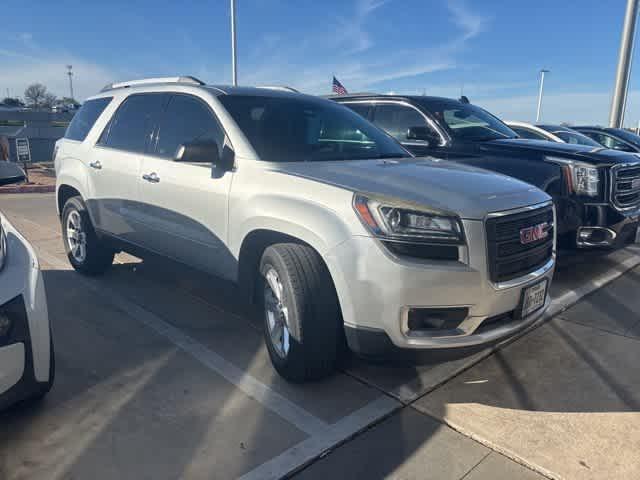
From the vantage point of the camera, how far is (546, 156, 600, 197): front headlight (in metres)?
4.91

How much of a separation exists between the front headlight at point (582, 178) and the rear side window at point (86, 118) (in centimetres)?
438

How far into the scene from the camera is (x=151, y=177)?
393cm

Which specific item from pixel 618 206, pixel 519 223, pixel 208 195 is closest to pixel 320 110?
pixel 208 195

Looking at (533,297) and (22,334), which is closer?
(22,334)

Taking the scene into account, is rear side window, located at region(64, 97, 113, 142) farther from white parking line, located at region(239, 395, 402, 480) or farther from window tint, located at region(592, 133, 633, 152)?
window tint, located at region(592, 133, 633, 152)

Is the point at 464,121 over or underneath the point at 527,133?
over

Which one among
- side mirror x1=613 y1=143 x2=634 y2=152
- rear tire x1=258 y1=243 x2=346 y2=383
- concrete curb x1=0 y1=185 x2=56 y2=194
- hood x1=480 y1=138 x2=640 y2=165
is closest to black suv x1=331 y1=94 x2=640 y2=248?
hood x1=480 y1=138 x2=640 y2=165

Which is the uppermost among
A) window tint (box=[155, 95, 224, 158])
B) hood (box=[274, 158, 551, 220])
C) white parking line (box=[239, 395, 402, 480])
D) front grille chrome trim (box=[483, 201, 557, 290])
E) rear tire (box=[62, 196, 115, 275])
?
window tint (box=[155, 95, 224, 158])

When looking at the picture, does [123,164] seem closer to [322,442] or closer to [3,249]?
[3,249]

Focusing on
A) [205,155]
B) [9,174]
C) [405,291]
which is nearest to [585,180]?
[405,291]

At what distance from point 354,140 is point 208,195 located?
1218 millimetres

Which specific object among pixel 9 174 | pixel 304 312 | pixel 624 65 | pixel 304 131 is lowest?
pixel 304 312

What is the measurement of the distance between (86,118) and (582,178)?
480 cm

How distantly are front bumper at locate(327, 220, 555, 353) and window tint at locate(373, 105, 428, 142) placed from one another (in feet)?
11.4
